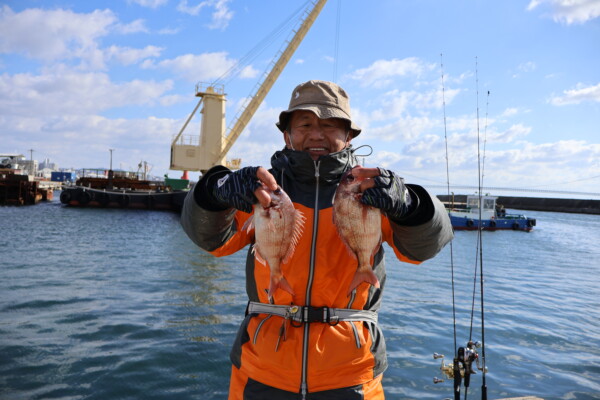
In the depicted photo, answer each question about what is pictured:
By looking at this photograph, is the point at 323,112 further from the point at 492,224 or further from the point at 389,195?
the point at 492,224

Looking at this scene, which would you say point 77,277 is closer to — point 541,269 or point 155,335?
point 155,335

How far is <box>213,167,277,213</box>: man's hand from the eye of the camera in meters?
2.52

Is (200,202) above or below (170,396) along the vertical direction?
above

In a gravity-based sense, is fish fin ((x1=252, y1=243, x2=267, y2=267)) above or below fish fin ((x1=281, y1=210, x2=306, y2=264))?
below

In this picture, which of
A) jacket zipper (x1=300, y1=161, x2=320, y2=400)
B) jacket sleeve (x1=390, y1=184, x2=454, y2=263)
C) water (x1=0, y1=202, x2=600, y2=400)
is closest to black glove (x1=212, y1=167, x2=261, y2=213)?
jacket zipper (x1=300, y1=161, x2=320, y2=400)

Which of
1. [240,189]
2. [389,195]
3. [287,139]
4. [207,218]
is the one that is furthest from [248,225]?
[389,195]

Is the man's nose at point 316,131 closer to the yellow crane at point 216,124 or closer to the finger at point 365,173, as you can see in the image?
the finger at point 365,173

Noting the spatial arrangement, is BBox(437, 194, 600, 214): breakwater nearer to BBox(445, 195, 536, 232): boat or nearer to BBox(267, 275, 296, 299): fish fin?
BBox(445, 195, 536, 232): boat

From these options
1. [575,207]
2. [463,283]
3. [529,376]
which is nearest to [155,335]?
[529,376]

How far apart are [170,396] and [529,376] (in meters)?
6.92

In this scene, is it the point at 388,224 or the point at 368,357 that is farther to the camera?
the point at 388,224

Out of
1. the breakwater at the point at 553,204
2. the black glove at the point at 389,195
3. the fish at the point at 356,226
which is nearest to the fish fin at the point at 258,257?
the fish at the point at 356,226

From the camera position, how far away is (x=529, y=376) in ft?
26.7

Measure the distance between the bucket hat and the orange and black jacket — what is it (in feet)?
0.89
